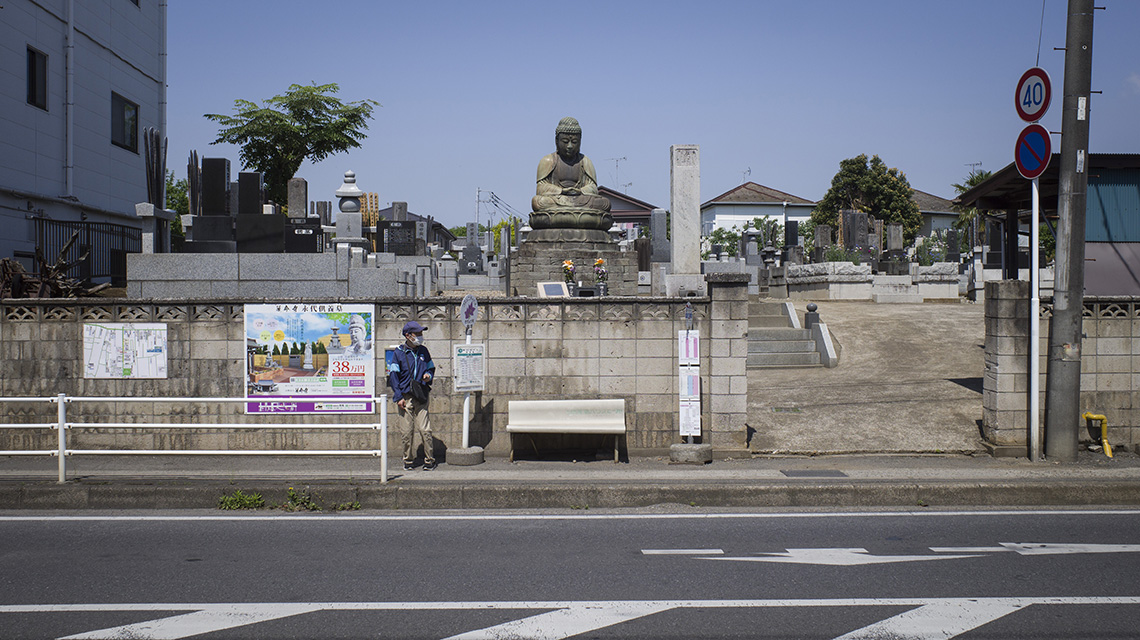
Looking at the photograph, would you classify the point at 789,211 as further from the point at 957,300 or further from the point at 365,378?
the point at 365,378

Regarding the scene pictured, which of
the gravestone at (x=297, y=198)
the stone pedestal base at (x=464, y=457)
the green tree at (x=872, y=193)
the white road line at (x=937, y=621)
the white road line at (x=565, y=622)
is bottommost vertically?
the white road line at (x=565, y=622)

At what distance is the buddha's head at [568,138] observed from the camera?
24.9m

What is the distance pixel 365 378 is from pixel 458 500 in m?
2.76

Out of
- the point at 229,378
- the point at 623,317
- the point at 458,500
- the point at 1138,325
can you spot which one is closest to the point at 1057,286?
the point at 1138,325

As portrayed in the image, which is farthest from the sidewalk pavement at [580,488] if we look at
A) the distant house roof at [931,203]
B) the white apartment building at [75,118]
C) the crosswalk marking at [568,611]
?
the distant house roof at [931,203]

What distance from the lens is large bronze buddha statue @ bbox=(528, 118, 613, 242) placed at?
23.7 metres

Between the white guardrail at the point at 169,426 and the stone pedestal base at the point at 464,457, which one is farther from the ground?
the white guardrail at the point at 169,426

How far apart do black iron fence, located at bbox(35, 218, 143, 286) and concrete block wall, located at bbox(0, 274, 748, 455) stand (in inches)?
303

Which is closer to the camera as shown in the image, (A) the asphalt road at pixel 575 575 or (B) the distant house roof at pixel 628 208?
(A) the asphalt road at pixel 575 575

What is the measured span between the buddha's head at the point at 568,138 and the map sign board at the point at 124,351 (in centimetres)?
1583

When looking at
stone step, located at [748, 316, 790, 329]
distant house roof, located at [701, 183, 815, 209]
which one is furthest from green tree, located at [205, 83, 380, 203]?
distant house roof, located at [701, 183, 815, 209]

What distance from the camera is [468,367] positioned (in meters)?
10.4

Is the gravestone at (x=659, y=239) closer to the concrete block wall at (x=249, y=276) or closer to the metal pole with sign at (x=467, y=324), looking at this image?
the concrete block wall at (x=249, y=276)

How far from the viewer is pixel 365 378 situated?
10.9 meters
